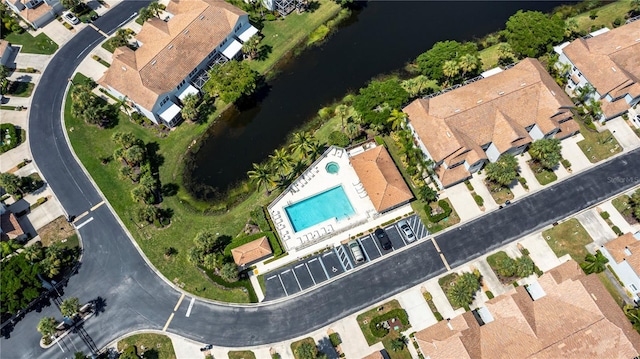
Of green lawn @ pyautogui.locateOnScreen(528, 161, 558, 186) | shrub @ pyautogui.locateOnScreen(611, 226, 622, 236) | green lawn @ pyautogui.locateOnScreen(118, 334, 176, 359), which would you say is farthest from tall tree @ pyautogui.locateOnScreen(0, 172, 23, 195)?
shrub @ pyautogui.locateOnScreen(611, 226, 622, 236)

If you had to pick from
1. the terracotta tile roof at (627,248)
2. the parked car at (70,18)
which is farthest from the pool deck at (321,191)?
the parked car at (70,18)

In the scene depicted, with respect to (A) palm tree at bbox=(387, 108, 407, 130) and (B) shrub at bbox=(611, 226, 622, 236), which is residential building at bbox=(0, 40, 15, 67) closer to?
(A) palm tree at bbox=(387, 108, 407, 130)

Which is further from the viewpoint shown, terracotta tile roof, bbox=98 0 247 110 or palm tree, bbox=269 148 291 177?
terracotta tile roof, bbox=98 0 247 110

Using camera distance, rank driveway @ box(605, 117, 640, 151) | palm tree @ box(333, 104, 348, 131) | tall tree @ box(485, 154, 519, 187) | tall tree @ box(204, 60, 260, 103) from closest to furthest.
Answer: tall tree @ box(485, 154, 519, 187) → driveway @ box(605, 117, 640, 151) → palm tree @ box(333, 104, 348, 131) → tall tree @ box(204, 60, 260, 103)

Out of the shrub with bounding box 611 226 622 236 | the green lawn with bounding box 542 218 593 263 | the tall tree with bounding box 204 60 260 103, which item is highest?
the tall tree with bounding box 204 60 260 103

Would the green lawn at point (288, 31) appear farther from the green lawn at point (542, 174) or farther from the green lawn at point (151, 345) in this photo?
the green lawn at point (151, 345)

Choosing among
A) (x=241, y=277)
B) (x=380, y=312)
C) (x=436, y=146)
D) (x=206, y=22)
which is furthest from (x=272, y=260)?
(x=206, y=22)

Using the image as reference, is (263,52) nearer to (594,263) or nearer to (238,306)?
(238,306)
